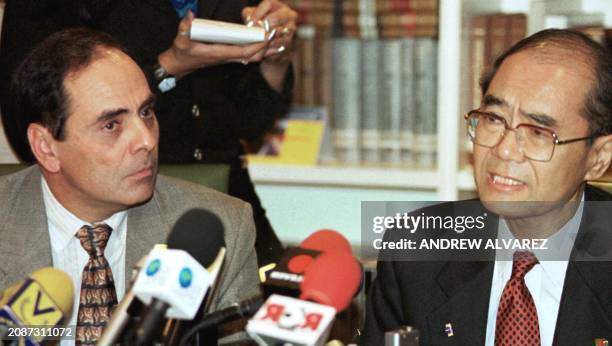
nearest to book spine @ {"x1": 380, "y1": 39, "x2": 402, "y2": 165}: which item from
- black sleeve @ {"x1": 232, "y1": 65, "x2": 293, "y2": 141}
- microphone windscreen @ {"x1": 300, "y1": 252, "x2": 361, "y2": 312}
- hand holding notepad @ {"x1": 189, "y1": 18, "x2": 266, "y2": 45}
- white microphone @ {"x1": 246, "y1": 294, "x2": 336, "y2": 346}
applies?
black sleeve @ {"x1": 232, "y1": 65, "x2": 293, "y2": 141}

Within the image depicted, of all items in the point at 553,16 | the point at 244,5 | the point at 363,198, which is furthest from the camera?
the point at 363,198

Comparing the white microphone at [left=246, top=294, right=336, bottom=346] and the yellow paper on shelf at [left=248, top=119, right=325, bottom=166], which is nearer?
the white microphone at [left=246, top=294, right=336, bottom=346]

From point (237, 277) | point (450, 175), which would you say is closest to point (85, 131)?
point (237, 277)

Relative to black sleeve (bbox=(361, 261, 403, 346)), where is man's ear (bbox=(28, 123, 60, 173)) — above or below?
above

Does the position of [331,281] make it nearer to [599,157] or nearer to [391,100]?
[599,157]

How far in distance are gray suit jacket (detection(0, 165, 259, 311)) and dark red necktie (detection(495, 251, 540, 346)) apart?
634mm

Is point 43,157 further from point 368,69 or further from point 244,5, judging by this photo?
point 368,69

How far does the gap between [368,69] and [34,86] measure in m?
1.48

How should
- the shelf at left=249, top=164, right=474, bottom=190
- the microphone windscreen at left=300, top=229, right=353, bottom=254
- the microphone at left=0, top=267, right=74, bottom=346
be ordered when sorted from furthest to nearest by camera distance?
the shelf at left=249, top=164, right=474, bottom=190 < the microphone windscreen at left=300, top=229, right=353, bottom=254 < the microphone at left=0, top=267, right=74, bottom=346

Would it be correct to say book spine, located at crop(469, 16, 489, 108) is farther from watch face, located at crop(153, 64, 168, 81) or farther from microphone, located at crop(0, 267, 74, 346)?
microphone, located at crop(0, 267, 74, 346)

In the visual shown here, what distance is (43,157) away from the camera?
2.57 meters

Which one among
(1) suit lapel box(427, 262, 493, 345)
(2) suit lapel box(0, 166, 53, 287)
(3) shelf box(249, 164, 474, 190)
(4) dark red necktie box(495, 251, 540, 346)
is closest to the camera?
(4) dark red necktie box(495, 251, 540, 346)

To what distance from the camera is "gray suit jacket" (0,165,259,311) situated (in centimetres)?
249

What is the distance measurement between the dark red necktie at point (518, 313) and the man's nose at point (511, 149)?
22 cm
